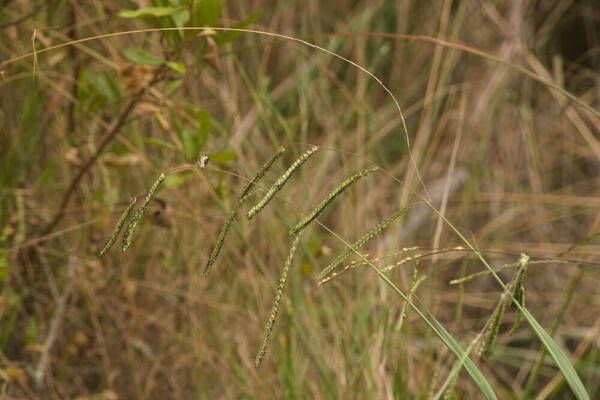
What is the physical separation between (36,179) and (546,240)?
131 cm

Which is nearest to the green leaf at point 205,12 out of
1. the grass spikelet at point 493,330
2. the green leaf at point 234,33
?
the green leaf at point 234,33

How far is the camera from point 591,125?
6.45ft

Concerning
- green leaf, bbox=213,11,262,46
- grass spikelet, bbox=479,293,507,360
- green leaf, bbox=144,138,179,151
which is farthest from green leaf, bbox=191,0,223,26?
grass spikelet, bbox=479,293,507,360

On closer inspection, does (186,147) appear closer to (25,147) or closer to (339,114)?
(25,147)

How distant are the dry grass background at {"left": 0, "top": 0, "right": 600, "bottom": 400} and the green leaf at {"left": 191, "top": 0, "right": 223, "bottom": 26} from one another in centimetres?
5

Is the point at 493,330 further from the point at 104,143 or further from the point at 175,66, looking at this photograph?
the point at 104,143

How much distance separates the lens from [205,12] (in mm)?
965

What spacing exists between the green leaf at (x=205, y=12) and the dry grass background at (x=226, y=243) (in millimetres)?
47

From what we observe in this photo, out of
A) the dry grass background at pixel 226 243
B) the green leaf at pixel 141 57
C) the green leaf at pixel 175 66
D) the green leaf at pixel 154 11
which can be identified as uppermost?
the green leaf at pixel 154 11

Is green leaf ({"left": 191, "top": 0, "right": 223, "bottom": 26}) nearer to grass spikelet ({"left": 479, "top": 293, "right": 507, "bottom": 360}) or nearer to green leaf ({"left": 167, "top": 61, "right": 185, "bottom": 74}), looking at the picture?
green leaf ({"left": 167, "top": 61, "right": 185, "bottom": 74})

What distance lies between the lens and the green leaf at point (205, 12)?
3.12 feet

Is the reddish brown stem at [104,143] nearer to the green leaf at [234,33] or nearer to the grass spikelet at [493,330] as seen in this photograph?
the green leaf at [234,33]

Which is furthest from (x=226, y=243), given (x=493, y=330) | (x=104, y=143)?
(x=493, y=330)

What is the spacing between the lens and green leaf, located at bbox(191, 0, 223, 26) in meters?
0.95
